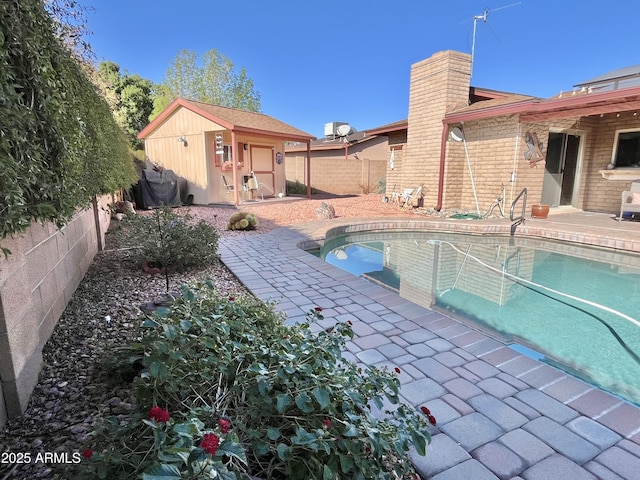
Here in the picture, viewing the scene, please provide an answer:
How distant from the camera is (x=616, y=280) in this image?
5180 millimetres

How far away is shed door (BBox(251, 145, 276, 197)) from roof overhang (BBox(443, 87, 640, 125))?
279 inches

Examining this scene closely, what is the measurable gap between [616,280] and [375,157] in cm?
1611

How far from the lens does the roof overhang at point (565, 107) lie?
23.1ft

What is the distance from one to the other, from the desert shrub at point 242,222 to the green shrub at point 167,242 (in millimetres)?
2772

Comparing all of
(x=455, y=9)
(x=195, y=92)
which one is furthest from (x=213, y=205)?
(x=195, y=92)

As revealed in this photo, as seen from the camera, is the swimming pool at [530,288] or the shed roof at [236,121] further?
the shed roof at [236,121]

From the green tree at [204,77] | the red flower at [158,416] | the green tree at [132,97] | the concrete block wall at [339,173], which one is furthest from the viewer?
the green tree at [204,77]

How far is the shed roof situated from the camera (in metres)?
11.2

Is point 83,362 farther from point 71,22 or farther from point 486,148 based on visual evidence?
point 486,148

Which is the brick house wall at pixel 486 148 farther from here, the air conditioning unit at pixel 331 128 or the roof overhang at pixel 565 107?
the air conditioning unit at pixel 331 128

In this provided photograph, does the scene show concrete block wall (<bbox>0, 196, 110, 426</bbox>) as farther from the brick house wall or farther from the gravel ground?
the brick house wall

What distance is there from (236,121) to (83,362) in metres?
10.6

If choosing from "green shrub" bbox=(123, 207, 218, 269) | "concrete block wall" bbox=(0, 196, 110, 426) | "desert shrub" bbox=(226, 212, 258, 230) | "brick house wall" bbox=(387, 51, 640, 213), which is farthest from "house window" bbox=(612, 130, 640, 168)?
"concrete block wall" bbox=(0, 196, 110, 426)

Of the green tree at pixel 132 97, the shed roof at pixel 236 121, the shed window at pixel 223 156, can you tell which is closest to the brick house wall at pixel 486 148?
the shed roof at pixel 236 121
